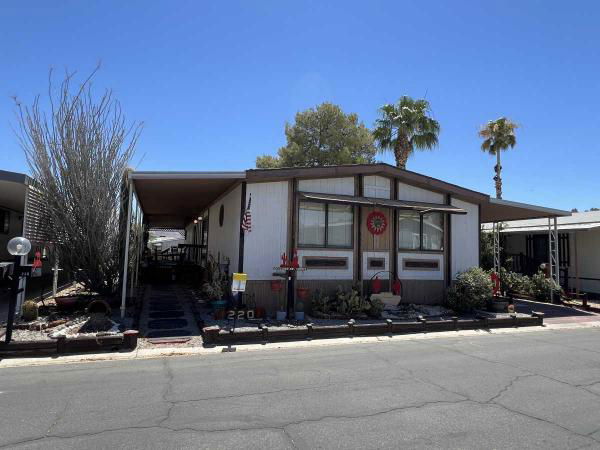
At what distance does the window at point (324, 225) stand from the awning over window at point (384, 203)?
35 centimetres

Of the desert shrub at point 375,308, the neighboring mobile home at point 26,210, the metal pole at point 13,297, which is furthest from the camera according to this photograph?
the desert shrub at point 375,308

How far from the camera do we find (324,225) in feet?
37.6

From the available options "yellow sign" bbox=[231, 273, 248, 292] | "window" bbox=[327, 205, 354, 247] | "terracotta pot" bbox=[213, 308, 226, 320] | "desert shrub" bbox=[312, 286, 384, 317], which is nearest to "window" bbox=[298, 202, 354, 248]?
"window" bbox=[327, 205, 354, 247]

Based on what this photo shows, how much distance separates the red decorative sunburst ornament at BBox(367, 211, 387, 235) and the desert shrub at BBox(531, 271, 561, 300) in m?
7.93

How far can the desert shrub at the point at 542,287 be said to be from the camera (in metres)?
15.5

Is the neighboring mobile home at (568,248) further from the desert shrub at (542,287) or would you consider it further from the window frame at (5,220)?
the window frame at (5,220)

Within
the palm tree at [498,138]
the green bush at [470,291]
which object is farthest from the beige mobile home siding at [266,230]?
the palm tree at [498,138]

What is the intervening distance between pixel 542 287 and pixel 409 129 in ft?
35.2

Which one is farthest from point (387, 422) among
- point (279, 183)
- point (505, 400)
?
point (279, 183)

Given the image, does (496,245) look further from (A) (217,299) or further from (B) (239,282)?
(B) (239,282)

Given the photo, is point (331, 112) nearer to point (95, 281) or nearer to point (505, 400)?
point (95, 281)

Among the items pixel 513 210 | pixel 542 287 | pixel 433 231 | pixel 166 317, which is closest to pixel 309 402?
pixel 166 317

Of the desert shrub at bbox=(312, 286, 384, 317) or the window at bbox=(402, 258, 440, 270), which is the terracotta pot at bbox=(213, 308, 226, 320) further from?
the window at bbox=(402, 258, 440, 270)

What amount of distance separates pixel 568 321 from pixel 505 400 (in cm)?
863
